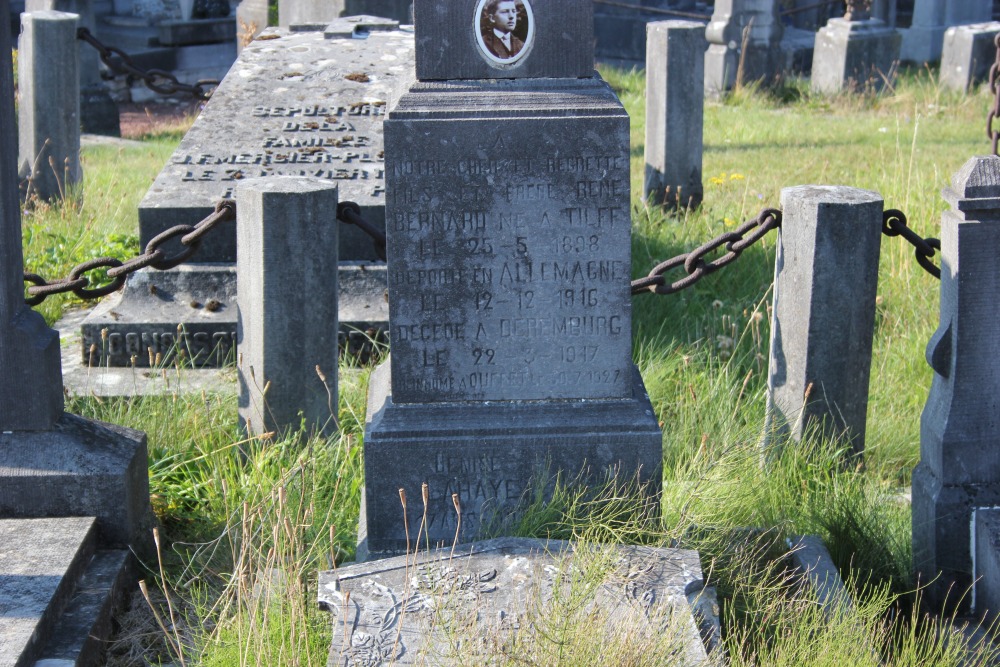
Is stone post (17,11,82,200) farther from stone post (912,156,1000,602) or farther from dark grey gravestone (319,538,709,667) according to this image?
stone post (912,156,1000,602)

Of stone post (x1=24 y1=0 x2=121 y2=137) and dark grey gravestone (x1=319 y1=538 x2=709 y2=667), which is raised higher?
stone post (x1=24 y1=0 x2=121 y2=137)

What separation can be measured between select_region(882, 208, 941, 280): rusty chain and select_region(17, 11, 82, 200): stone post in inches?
212

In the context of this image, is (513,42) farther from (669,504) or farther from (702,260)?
(669,504)

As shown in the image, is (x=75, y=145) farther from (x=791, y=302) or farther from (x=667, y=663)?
(x=667, y=663)

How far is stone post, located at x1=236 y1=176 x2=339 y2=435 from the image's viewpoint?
13.5 feet

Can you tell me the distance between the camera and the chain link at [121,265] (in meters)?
4.14

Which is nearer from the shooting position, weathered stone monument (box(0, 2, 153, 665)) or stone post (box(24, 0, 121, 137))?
weathered stone monument (box(0, 2, 153, 665))

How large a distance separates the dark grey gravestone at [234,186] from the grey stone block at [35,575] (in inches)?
63.7

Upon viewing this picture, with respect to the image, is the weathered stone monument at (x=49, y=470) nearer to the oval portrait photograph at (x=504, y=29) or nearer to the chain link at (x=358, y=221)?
the chain link at (x=358, y=221)

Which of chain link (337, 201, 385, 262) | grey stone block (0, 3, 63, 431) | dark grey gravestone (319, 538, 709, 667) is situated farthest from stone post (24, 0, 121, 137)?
dark grey gravestone (319, 538, 709, 667)

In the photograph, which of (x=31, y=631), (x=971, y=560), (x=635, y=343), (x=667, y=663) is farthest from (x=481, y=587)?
(x=635, y=343)

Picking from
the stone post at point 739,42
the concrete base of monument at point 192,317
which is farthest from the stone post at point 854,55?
the concrete base of monument at point 192,317

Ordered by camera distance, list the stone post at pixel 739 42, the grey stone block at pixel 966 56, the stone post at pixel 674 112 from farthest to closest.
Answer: the stone post at pixel 739 42 < the grey stone block at pixel 966 56 < the stone post at pixel 674 112

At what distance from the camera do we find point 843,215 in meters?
4.10
